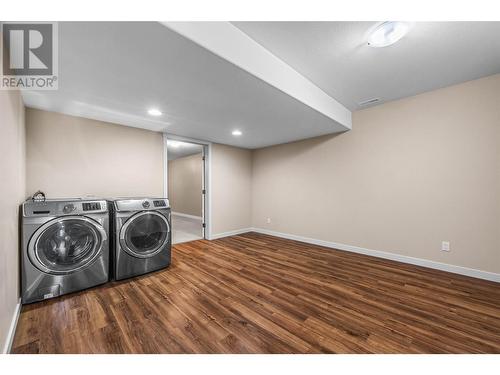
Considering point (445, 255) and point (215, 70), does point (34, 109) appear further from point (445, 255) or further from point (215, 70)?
point (445, 255)

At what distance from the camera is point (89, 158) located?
2.65 m

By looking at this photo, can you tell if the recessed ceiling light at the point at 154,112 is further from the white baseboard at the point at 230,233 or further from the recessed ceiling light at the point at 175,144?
the white baseboard at the point at 230,233

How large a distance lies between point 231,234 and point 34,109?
146 inches

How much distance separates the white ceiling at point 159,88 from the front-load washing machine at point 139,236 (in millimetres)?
1201

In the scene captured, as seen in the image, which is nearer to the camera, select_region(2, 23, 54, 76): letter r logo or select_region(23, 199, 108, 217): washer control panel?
select_region(2, 23, 54, 76): letter r logo

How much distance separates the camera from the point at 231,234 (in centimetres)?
446

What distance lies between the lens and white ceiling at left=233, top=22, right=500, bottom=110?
1.51 m

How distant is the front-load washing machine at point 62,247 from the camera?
68.4 inches

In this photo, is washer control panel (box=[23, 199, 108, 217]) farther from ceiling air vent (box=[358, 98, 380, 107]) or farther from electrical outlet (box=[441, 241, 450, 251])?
electrical outlet (box=[441, 241, 450, 251])

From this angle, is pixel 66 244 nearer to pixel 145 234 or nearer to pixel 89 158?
pixel 145 234

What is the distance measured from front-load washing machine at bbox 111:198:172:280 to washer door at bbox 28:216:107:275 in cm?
20

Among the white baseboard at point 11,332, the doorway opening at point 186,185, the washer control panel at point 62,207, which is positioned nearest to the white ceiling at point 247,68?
the washer control panel at point 62,207

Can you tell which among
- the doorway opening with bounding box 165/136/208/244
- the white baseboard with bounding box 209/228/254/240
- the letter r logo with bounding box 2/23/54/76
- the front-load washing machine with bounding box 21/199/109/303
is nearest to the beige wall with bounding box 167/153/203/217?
the doorway opening with bounding box 165/136/208/244

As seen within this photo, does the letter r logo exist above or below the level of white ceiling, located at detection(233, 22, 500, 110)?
below
